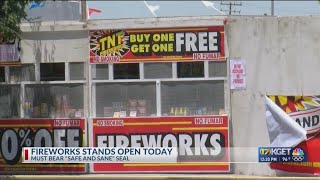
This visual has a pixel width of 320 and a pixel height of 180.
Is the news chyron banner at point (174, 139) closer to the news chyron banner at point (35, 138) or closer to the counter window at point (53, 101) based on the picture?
the news chyron banner at point (35, 138)

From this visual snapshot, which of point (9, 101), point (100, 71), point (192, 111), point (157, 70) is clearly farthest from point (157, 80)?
point (9, 101)

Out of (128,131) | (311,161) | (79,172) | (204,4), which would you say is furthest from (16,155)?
(204,4)

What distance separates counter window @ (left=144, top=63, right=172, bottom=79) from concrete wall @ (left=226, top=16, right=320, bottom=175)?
1.36 meters

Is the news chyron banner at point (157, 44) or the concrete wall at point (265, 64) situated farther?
the news chyron banner at point (157, 44)

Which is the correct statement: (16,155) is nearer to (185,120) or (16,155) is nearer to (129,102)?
(129,102)

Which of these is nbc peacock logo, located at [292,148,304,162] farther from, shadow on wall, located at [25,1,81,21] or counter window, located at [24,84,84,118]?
shadow on wall, located at [25,1,81,21]

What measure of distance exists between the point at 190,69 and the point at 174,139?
1.50 meters

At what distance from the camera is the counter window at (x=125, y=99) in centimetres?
1187

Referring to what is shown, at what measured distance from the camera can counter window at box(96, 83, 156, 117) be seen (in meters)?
11.9

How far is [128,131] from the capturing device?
1180 cm

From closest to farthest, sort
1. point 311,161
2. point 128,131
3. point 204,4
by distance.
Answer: point 311,161 → point 128,131 → point 204,4

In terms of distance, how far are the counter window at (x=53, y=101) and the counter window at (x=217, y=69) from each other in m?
2.83

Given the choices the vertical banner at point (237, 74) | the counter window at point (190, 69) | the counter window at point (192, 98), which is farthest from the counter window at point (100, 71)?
the vertical banner at point (237, 74)

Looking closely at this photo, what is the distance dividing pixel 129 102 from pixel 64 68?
1.60 metres
